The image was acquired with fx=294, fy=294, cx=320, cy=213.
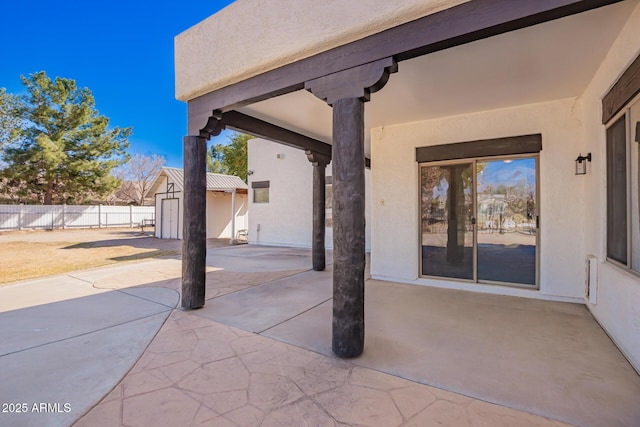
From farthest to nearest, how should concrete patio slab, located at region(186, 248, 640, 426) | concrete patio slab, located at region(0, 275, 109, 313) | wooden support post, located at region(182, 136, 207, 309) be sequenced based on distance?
concrete patio slab, located at region(0, 275, 109, 313)
wooden support post, located at region(182, 136, 207, 309)
concrete patio slab, located at region(186, 248, 640, 426)

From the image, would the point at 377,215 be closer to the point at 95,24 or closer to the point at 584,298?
the point at 584,298

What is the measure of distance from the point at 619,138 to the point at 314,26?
3520mm

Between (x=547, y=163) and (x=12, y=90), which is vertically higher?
(x=12, y=90)

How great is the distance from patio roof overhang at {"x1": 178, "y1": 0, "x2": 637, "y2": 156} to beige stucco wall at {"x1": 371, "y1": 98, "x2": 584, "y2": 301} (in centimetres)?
29

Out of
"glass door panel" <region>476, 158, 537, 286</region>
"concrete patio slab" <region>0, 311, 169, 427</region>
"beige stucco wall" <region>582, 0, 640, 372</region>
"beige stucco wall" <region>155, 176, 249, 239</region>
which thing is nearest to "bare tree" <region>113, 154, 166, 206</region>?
"beige stucco wall" <region>155, 176, 249, 239</region>

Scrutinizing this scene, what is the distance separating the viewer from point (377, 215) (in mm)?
6289

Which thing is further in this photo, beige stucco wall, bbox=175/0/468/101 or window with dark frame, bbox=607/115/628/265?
window with dark frame, bbox=607/115/628/265

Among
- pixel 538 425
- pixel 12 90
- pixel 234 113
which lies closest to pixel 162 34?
pixel 234 113

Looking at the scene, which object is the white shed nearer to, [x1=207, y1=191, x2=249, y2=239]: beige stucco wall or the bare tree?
[x1=207, y1=191, x2=249, y2=239]: beige stucco wall

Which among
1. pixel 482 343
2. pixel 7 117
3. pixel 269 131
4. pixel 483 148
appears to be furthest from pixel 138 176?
pixel 482 343

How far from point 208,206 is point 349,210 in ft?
47.5

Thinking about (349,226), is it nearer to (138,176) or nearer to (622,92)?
(622,92)

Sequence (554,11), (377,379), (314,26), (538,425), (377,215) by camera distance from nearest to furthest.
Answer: (538,425)
(554,11)
(377,379)
(314,26)
(377,215)

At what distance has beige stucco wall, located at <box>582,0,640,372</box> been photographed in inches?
105
